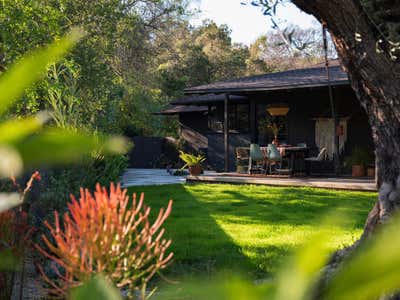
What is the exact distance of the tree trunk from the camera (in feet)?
10.5

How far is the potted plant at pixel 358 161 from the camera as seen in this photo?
15.4 meters

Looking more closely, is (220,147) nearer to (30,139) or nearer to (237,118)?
(237,118)

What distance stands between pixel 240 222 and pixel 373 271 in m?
8.50

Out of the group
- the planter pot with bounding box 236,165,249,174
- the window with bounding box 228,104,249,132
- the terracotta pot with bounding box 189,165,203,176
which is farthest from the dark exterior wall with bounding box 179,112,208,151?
the terracotta pot with bounding box 189,165,203,176

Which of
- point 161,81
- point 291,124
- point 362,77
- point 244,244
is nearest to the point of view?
point 362,77

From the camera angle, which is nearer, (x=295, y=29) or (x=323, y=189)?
(x=295, y=29)

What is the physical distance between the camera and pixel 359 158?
1559cm

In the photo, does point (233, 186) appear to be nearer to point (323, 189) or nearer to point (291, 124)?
point (323, 189)

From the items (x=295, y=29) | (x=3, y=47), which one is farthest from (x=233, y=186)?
(x=295, y=29)

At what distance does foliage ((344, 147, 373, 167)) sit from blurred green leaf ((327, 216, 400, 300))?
15945mm

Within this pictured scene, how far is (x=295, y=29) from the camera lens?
396 centimetres

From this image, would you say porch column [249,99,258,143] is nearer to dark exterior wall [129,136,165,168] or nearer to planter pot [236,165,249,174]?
planter pot [236,165,249,174]

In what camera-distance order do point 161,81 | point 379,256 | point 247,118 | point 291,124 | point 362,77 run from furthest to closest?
point 161,81, point 247,118, point 291,124, point 362,77, point 379,256

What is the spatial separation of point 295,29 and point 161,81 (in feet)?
92.3
